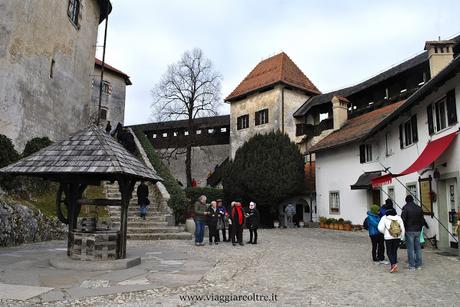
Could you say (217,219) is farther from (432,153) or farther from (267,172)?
(267,172)

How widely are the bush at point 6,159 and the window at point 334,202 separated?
1664 centimetres

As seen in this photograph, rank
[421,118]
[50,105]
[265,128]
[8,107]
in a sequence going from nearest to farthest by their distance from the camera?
[421,118]
[8,107]
[50,105]
[265,128]

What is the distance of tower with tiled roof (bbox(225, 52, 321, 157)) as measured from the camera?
30219 millimetres

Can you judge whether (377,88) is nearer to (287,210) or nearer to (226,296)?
(287,210)

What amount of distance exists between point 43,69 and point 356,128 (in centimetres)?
1652

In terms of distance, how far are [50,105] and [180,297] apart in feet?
49.6

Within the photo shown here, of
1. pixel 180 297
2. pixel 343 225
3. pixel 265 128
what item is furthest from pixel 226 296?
pixel 265 128

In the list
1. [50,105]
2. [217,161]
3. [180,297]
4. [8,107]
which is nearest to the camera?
[180,297]

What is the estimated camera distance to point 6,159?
13.2m

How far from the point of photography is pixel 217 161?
36500 millimetres

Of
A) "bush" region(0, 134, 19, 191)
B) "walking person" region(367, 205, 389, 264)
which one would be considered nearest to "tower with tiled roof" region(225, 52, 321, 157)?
"bush" region(0, 134, 19, 191)

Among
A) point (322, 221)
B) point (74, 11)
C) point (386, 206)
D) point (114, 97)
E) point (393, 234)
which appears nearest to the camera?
point (393, 234)

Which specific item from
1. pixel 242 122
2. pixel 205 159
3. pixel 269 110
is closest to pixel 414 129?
pixel 269 110

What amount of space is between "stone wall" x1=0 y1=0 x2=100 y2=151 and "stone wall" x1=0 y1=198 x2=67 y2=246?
4.60 meters
